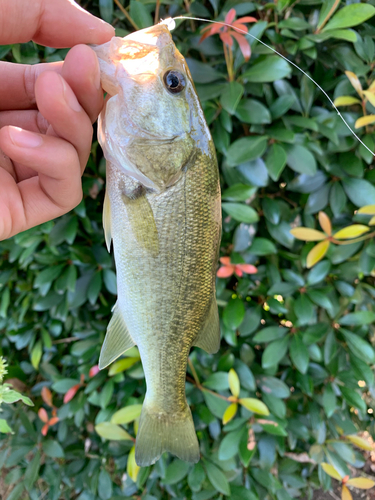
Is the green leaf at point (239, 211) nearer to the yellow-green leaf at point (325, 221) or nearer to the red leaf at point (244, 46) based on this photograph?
the yellow-green leaf at point (325, 221)

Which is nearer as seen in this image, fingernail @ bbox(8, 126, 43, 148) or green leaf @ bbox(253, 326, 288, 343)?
fingernail @ bbox(8, 126, 43, 148)

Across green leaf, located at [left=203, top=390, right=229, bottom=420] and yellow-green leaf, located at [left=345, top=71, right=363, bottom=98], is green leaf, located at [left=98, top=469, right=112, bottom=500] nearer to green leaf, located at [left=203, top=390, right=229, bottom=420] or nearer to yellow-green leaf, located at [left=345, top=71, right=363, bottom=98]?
green leaf, located at [left=203, top=390, right=229, bottom=420]

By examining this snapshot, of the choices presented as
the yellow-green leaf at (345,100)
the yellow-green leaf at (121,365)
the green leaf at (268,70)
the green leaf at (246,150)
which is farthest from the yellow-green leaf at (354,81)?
the yellow-green leaf at (121,365)

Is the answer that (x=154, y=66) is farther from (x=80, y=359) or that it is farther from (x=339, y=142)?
(x=80, y=359)

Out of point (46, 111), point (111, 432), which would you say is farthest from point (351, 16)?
point (111, 432)

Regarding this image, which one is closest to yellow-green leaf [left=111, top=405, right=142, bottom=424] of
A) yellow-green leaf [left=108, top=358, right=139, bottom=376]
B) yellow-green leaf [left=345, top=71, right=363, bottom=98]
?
yellow-green leaf [left=108, top=358, right=139, bottom=376]

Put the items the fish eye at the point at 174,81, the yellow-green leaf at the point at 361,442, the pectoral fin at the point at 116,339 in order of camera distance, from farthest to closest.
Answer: the yellow-green leaf at the point at 361,442
the pectoral fin at the point at 116,339
the fish eye at the point at 174,81

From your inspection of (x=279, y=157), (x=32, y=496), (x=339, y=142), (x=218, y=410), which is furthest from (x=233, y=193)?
(x=32, y=496)
